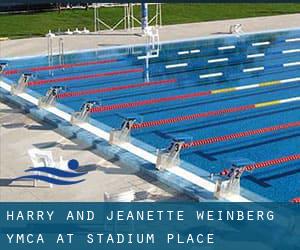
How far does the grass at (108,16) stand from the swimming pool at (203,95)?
4.68 meters

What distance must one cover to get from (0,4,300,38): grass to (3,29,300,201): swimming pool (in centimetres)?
468

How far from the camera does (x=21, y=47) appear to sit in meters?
18.3

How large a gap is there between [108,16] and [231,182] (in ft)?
60.6

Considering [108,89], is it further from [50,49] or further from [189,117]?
[50,49]

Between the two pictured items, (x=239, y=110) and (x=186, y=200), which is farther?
(x=239, y=110)

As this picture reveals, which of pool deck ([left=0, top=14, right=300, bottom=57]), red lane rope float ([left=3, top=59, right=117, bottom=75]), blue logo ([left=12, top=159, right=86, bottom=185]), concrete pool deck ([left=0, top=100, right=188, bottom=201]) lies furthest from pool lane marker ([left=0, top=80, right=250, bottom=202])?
pool deck ([left=0, top=14, right=300, bottom=57])

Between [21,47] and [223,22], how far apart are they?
29.7ft

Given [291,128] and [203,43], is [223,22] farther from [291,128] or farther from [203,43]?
[291,128]

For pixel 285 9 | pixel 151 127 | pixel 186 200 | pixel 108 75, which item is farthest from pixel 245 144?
pixel 285 9

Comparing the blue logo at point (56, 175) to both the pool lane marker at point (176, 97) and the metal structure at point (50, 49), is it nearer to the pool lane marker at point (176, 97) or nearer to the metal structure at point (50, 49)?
the pool lane marker at point (176, 97)

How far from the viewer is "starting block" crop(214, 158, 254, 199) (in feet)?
24.3

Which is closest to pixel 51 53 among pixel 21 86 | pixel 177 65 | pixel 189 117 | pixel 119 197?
pixel 177 65

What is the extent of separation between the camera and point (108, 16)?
81.6 feet

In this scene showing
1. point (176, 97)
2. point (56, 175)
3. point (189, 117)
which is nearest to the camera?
point (56, 175)
